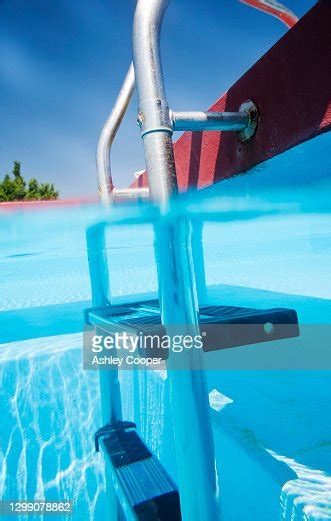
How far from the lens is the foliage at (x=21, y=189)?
49.7 m

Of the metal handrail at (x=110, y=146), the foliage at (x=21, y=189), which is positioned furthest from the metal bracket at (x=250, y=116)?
the foliage at (x=21, y=189)

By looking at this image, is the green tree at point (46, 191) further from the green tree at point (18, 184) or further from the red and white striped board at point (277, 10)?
the red and white striped board at point (277, 10)

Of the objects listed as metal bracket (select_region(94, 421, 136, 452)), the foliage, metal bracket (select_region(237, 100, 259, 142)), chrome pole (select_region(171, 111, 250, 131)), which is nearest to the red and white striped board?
metal bracket (select_region(237, 100, 259, 142))

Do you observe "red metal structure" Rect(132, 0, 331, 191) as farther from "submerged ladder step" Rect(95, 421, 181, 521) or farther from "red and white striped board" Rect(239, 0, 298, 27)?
"submerged ladder step" Rect(95, 421, 181, 521)

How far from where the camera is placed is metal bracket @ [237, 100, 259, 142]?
6.59ft

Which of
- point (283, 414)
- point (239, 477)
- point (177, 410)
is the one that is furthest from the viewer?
point (283, 414)

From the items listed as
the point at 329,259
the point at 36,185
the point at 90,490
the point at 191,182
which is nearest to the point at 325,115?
the point at 191,182

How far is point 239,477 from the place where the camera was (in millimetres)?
2371

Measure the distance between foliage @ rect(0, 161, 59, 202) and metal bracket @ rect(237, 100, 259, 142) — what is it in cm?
5112

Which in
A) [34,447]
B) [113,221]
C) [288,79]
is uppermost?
[288,79]

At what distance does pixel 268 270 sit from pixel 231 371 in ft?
50.9

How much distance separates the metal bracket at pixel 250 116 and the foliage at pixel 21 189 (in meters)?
51.1

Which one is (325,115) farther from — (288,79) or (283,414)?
(283,414)

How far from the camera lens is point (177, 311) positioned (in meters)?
1.38
